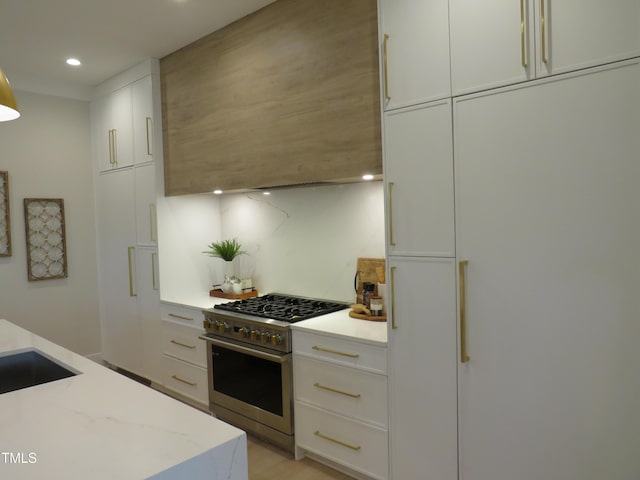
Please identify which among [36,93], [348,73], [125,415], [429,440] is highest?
[36,93]

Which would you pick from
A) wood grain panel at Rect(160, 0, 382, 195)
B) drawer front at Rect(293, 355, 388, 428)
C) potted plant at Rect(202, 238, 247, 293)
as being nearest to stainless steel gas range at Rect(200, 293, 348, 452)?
drawer front at Rect(293, 355, 388, 428)

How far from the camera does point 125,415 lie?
130 centimetres

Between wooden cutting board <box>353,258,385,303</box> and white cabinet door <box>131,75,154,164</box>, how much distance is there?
1908 millimetres

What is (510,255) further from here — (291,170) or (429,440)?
(291,170)

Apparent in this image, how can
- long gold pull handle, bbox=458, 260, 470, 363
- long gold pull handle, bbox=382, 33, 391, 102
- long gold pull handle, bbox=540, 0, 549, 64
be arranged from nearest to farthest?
long gold pull handle, bbox=540, 0, 549, 64
long gold pull handle, bbox=458, 260, 470, 363
long gold pull handle, bbox=382, 33, 391, 102

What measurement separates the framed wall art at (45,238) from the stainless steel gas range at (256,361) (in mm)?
1942

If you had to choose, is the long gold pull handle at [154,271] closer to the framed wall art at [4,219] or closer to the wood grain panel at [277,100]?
the wood grain panel at [277,100]

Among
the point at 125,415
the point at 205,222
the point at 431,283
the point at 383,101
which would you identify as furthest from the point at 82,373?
the point at 205,222

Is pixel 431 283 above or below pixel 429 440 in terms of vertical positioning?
above

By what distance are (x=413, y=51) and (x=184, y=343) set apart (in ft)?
8.37

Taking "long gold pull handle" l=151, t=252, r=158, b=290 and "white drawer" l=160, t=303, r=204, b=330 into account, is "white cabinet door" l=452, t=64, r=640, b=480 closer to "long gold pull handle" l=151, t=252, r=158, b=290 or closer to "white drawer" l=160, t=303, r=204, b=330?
"white drawer" l=160, t=303, r=204, b=330

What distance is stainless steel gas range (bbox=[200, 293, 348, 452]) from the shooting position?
2.65 m

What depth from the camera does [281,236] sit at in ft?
11.3

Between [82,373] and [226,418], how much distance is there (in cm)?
158
